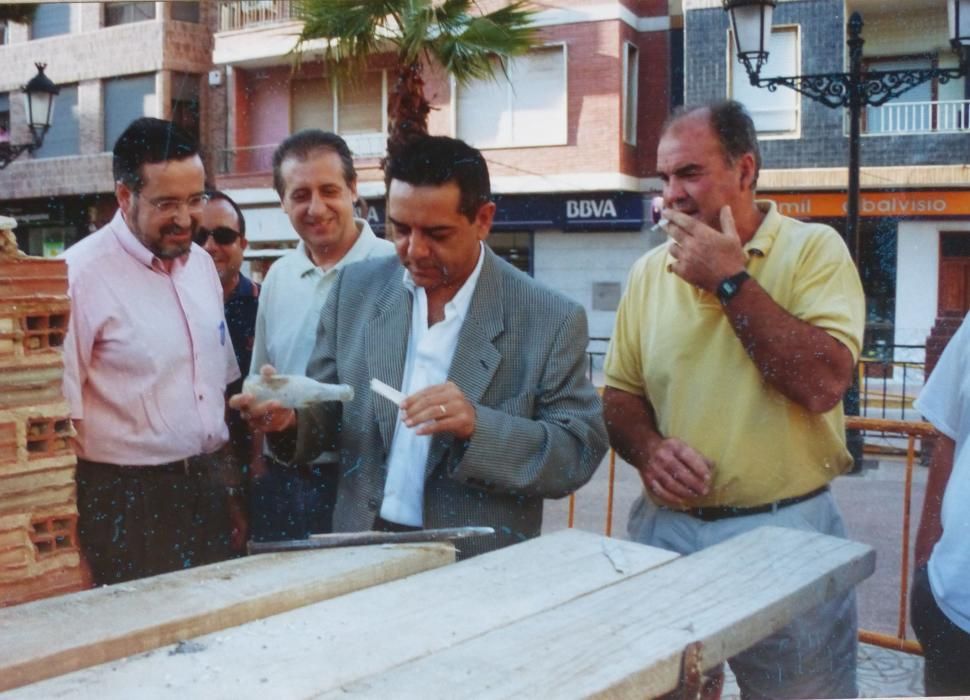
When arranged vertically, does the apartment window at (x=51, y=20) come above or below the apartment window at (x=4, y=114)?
above

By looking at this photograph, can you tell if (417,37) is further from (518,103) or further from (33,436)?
(33,436)

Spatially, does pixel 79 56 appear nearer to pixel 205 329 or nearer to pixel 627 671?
pixel 205 329

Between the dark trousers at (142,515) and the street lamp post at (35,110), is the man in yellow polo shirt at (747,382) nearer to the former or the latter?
the dark trousers at (142,515)

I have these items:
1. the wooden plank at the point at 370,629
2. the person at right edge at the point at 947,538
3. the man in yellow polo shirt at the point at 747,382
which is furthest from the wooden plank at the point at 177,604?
the person at right edge at the point at 947,538

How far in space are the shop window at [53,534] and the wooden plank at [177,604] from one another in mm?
213

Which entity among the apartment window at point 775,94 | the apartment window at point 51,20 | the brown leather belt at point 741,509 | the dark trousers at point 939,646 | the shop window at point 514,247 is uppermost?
the apartment window at point 51,20

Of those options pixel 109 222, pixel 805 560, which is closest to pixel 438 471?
pixel 805 560

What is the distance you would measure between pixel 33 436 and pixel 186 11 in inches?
34.5

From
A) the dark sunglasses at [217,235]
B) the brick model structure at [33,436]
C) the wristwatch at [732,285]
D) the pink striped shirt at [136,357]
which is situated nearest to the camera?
the brick model structure at [33,436]

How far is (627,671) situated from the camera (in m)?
0.69

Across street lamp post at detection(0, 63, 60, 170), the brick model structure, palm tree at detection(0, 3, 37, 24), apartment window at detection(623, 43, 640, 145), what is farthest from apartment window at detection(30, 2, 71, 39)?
apartment window at detection(623, 43, 640, 145)

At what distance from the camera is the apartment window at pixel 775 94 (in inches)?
53.7

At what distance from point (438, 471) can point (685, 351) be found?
1.26 feet

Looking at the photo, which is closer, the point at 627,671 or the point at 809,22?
→ the point at 627,671
